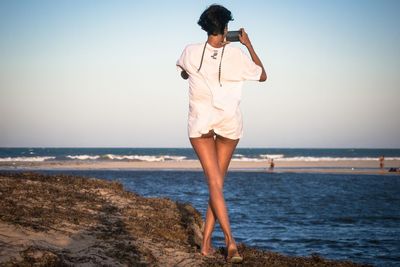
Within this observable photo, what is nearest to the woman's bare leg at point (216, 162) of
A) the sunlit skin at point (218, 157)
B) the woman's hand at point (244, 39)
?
the sunlit skin at point (218, 157)

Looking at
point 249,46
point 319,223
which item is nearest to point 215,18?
point 249,46

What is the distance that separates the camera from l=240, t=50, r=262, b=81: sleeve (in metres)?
4.15

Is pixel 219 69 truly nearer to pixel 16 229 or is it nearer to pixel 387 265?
pixel 16 229

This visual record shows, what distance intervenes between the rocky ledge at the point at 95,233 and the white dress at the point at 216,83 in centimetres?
140

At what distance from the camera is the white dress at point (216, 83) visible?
4129 millimetres

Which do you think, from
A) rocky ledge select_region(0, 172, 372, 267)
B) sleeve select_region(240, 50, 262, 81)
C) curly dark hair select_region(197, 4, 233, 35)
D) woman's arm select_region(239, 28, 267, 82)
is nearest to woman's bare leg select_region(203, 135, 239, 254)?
rocky ledge select_region(0, 172, 372, 267)

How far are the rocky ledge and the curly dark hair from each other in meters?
2.26

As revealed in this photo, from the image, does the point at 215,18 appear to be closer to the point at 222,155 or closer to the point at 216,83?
the point at 216,83

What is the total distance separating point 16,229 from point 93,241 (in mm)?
811

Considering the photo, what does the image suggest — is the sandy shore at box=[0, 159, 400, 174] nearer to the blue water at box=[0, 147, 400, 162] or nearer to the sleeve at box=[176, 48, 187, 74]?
the blue water at box=[0, 147, 400, 162]

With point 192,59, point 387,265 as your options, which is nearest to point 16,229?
point 192,59

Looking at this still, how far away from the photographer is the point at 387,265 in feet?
25.2

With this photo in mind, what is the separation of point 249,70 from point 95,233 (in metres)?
2.59

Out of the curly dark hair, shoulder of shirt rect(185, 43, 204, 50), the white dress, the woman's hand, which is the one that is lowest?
the white dress
